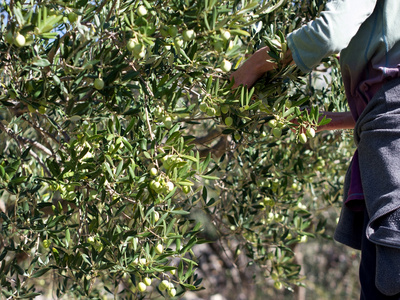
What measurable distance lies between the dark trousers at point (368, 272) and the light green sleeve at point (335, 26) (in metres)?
0.56

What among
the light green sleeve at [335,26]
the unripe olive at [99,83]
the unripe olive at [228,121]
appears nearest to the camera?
the light green sleeve at [335,26]

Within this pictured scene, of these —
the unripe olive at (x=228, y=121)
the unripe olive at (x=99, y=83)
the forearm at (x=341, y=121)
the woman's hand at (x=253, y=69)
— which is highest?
the unripe olive at (x=99, y=83)

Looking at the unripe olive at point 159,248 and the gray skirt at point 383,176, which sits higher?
the gray skirt at point 383,176

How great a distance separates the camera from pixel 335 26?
1386 mm

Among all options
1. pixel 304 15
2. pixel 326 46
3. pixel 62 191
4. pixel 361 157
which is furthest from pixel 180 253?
pixel 304 15

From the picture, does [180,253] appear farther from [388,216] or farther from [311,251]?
[311,251]

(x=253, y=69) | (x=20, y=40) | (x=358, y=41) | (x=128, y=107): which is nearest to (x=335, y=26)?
(x=358, y=41)

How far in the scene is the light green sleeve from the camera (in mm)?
1389

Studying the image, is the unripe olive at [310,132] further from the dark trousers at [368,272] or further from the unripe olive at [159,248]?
the unripe olive at [159,248]

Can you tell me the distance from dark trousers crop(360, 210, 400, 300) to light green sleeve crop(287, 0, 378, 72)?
1.83ft

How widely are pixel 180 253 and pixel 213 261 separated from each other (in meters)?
5.48

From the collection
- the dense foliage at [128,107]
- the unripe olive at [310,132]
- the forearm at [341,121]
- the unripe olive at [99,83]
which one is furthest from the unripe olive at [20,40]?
the forearm at [341,121]

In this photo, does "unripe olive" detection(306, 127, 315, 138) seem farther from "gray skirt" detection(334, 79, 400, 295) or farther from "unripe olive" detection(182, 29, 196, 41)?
"unripe olive" detection(182, 29, 196, 41)

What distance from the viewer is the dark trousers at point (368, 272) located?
56.3 inches
